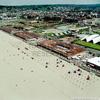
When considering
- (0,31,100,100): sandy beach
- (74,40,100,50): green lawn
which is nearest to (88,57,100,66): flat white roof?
(0,31,100,100): sandy beach

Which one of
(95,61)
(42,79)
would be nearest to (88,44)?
(95,61)

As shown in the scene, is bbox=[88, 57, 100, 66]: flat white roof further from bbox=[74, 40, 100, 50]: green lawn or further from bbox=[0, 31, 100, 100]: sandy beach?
bbox=[74, 40, 100, 50]: green lawn

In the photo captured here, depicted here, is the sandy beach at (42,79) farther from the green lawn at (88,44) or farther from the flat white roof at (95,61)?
the green lawn at (88,44)

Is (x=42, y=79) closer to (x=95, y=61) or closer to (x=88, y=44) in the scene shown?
(x=95, y=61)

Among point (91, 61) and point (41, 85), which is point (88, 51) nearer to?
point (91, 61)

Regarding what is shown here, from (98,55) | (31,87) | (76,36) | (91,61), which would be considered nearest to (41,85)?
(31,87)

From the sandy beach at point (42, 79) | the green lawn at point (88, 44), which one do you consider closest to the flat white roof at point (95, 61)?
the sandy beach at point (42, 79)

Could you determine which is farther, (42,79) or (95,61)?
(95,61)

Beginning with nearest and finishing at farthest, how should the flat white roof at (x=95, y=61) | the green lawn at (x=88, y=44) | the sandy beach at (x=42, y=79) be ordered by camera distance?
the sandy beach at (x=42, y=79) < the flat white roof at (x=95, y=61) < the green lawn at (x=88, y=44)
